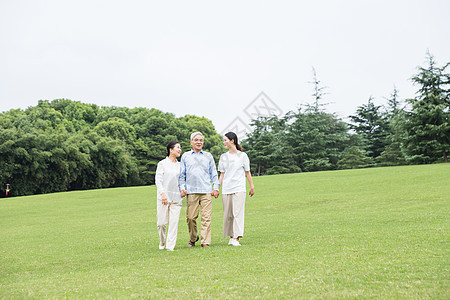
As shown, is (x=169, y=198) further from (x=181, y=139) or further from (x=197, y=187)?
(x=181, y=139)

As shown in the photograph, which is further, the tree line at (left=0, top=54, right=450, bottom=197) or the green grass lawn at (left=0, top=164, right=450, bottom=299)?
the tree line at (left=0, top=54, right=450, bottom=197)

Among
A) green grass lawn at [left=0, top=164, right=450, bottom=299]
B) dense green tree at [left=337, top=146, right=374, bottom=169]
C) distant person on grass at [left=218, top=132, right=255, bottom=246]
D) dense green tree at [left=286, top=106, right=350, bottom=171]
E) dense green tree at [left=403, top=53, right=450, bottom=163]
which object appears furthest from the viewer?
dense green tree at [left=286, top=106, right=350, bottom=171]

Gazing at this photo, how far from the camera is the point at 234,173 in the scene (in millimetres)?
8922

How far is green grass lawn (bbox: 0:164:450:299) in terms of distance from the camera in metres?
4.79

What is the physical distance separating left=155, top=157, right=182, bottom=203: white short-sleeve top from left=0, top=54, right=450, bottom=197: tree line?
39.4m

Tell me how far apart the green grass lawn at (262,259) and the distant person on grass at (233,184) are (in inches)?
22.1

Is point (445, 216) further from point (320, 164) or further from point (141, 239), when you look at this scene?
point (320, 164)

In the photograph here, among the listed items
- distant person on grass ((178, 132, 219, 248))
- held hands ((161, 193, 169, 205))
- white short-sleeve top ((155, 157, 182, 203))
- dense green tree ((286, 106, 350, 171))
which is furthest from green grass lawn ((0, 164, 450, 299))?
dense green tree ((286, 106, 350, 171))

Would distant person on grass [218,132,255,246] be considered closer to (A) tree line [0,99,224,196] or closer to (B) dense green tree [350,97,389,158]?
(A) tree line [0,99,224,196]

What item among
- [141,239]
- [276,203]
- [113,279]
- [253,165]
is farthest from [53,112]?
[113,279]

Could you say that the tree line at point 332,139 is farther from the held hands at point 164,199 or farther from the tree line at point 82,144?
the held hands at point 164,199

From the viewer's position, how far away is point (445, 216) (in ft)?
38.0

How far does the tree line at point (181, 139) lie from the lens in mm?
43969

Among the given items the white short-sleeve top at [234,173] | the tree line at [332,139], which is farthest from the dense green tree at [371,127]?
the white short-sleeve top at [234,173]
